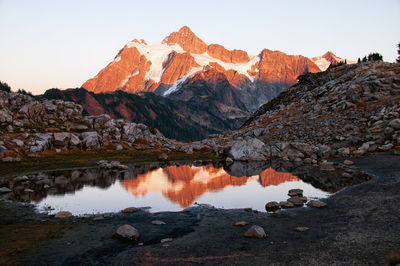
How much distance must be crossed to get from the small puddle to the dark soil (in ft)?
11.7

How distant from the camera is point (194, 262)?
1554cm

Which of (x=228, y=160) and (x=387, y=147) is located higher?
(x=387, y=147)

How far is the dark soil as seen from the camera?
51.4 feet

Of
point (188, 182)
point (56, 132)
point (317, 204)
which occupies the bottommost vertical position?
point (188, 182)

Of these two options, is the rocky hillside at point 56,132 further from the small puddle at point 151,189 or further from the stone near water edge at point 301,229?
the stone near water edge at point 301,229

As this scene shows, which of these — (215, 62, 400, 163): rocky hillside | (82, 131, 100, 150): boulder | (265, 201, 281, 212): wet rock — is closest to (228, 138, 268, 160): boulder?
(215, 62, 400, 163): rocky hillside

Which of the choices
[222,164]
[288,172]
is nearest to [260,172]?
[288,172]

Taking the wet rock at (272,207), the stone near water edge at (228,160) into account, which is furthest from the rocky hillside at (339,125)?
the wet rock at (272,207)

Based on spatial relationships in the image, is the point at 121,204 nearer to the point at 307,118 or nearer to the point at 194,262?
the point at 194,262

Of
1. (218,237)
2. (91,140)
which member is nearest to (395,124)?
(218,237)

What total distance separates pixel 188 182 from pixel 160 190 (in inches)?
250

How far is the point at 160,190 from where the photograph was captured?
38906mm

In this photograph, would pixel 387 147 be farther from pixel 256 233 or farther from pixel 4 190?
pixel 4 190

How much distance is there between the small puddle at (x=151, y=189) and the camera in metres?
31.2
